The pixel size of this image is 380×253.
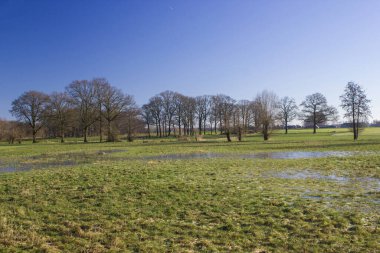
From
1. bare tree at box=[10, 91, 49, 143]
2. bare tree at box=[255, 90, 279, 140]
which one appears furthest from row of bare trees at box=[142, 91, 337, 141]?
bare tree at box=[10, 91, 49, 143]

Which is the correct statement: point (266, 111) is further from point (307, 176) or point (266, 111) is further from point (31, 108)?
point (31, 108)

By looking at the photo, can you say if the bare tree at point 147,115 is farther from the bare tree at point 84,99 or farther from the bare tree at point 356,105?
the bare tree at point 356,105

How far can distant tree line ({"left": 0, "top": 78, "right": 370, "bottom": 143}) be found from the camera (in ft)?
172

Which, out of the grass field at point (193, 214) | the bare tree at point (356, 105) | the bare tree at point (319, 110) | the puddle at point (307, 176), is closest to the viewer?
the grass field at point (193, 214)

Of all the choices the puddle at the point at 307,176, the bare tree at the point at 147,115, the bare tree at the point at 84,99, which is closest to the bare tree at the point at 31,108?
the bare tree at the point at 84,99

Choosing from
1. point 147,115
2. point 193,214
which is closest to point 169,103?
point 147,115

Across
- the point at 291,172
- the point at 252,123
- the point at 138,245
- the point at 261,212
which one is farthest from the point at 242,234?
the point at 252,123

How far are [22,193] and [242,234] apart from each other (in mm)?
9509

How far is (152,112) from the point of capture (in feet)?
298

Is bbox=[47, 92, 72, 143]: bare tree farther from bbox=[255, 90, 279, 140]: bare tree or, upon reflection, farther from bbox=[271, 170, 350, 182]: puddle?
bbox=[271, 170, 350, 182]: puddle

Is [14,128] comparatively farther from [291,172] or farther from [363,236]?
[363,236]

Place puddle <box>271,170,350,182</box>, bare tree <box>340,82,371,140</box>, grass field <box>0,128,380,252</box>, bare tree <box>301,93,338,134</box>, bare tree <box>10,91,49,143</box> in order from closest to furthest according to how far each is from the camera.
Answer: grass field <box>0,128,380,252</box> → puddle <box>271,170,350,182</box> → bare tree <box>340,82,371,140</box> → bare tree <box>10,91,49,143</box> → bare tree <box>301,93,338,134</box>

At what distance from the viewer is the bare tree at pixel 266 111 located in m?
51.6

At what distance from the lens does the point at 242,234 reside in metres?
6.39
